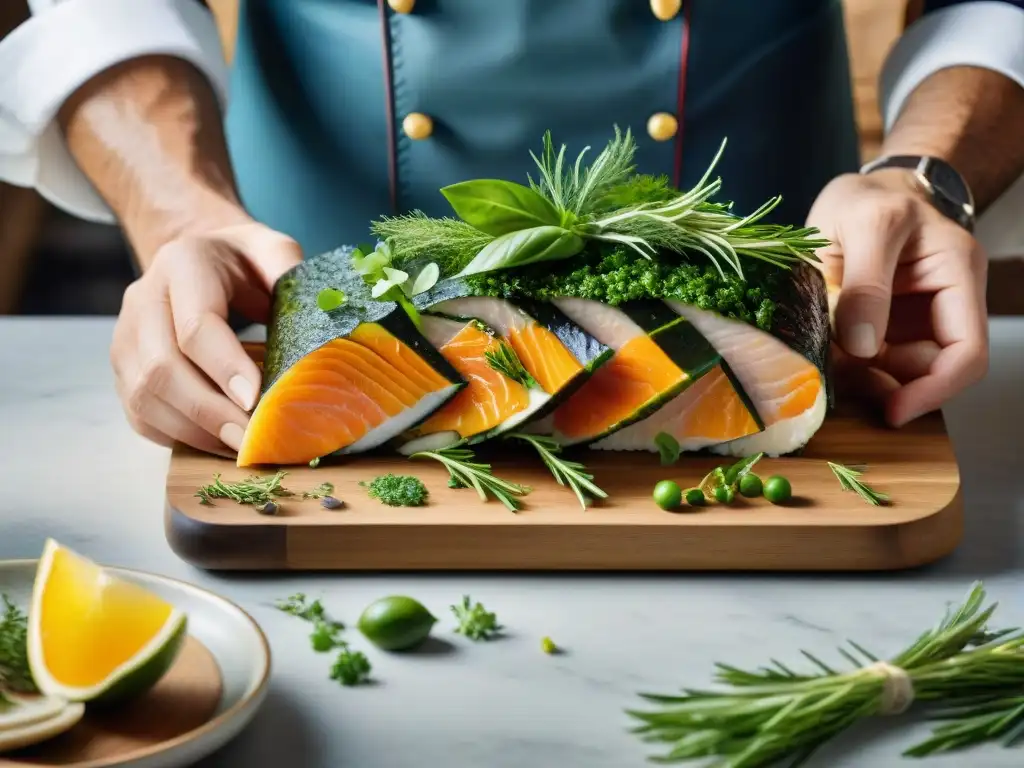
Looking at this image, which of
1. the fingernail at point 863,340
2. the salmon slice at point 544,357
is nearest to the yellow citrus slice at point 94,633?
the salmon slice at point 544,357

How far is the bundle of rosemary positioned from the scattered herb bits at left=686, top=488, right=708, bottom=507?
0.33 m

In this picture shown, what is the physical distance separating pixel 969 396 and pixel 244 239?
4.17 feet

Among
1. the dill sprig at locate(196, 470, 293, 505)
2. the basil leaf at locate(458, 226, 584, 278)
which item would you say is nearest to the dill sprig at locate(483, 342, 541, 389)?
the basil leaf at locate(458, 226, 584, 278)

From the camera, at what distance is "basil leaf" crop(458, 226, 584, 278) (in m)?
1.66

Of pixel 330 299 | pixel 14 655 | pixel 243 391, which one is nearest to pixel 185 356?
pixel 243 391

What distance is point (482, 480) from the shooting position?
63.5 inches

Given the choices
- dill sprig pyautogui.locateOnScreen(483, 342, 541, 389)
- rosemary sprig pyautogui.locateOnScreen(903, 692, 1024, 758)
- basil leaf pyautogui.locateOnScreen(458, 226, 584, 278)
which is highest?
basil leaf pyautogui.locateOnScreen(458, 226, 584, 278)

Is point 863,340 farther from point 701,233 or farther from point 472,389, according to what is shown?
point 472,389

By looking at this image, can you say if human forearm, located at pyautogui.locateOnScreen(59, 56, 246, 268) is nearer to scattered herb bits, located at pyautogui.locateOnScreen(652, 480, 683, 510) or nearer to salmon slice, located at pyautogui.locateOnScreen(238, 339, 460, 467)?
salmon slice, located at pyautogui.locateOnScreen(238, 339, 460, 467)

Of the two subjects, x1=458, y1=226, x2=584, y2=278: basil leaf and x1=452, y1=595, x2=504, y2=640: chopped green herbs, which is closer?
x1=452, y1=595, x2=504, y2=640: chopped green herbs

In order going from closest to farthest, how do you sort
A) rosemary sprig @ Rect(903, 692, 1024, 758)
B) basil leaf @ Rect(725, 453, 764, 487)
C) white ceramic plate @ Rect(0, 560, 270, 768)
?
white ceramic plate @ Rect(0, 560, 270, 768) → rosemary sprig @ Rect(903, 692, 1024, 758) → basil leaf @ Rect(725, 453, 764, 487)

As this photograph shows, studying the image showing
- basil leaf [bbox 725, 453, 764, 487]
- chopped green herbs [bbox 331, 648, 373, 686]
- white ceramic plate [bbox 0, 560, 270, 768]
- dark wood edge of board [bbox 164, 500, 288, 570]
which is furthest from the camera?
basil leaf [bbox 725, 453, 764, 487]

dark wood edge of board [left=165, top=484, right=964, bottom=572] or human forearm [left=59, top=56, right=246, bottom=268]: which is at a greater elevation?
human forearm [left=59, top=56, right=246, bottom=268]

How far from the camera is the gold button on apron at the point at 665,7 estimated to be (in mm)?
2189
